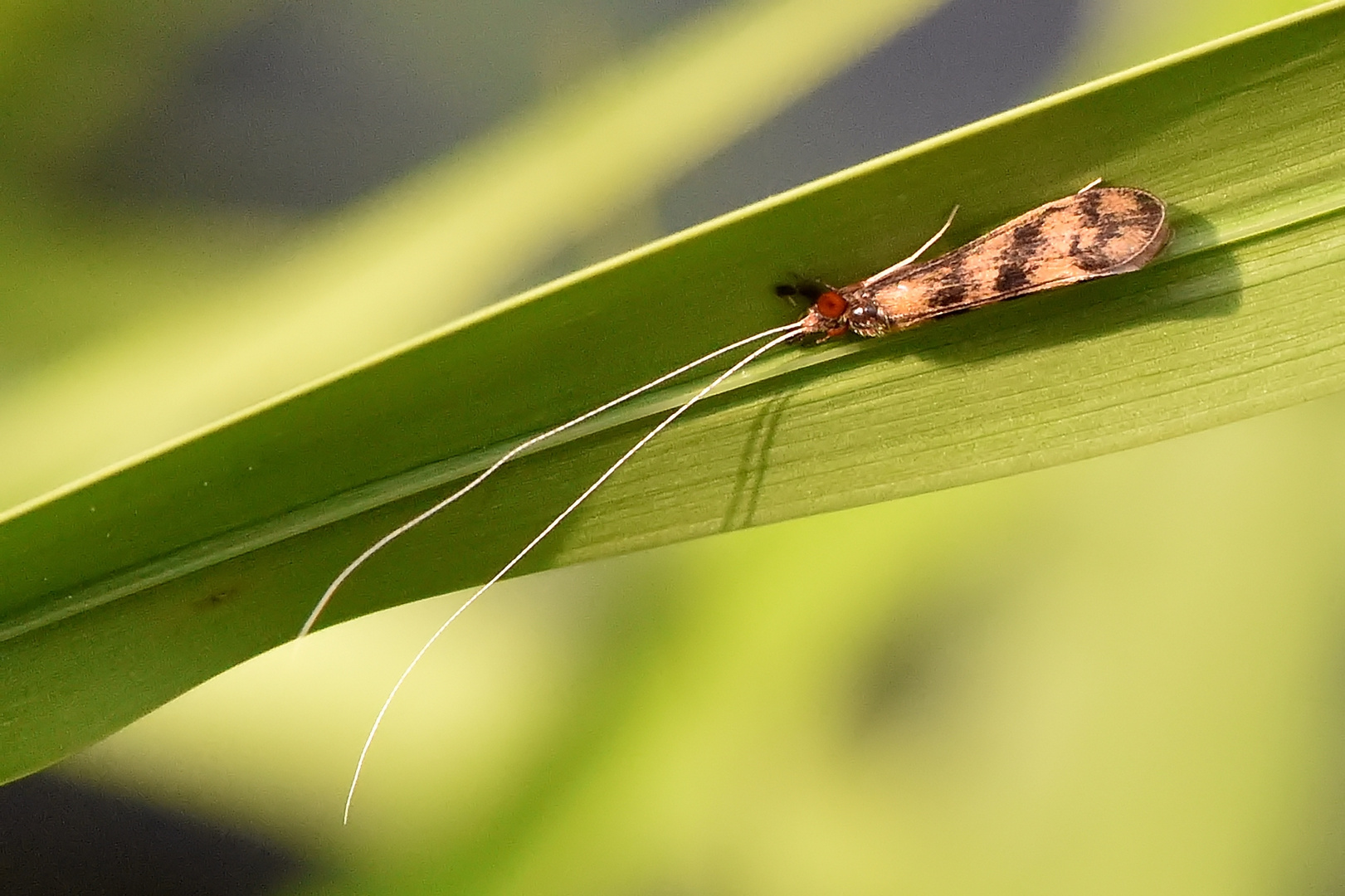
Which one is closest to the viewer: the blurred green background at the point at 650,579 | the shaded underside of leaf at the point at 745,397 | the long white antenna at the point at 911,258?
the shaded underside of leaf at the point at 745,397

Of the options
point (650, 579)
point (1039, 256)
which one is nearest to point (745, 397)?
point (1039, 256)

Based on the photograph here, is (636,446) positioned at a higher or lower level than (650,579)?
higher

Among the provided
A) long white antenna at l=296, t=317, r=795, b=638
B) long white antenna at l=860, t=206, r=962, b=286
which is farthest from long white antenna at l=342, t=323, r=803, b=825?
long white antenna at l=860, t=206, r=962, b=286

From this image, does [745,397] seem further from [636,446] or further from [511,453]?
[511,453]

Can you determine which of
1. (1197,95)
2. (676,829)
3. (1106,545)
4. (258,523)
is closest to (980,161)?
(1197,95)

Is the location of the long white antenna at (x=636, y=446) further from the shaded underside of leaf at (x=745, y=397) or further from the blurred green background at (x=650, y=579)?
the blurred green background at (x=650, y=579)

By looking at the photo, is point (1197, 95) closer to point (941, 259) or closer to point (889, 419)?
point (941, 259)

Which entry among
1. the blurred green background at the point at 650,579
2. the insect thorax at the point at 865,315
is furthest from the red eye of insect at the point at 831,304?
the blurred green background at the point at 650,579
